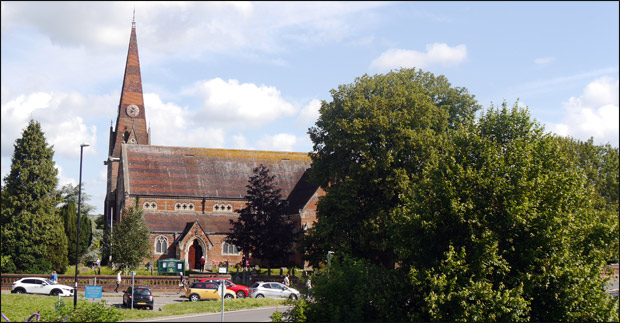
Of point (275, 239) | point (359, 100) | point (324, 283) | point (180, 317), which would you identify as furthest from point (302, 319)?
point (275, 239)

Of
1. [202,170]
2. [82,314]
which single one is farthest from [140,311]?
[202,170]

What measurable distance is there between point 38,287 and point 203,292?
35.5ft

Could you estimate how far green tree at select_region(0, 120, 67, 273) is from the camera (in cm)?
4766

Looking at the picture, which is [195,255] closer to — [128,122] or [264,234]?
[264,234]

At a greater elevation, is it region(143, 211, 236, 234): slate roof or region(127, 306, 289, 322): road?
region(143, 211, 236, 234): slate roof

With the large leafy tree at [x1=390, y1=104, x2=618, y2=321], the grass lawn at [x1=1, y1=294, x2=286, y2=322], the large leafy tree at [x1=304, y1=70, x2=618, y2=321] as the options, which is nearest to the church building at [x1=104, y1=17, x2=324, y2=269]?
the grass lawn at [x1=1, y1=294, x2=286, y2=322]

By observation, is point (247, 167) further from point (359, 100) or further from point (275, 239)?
point (359, 100)

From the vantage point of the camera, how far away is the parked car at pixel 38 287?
3759cm

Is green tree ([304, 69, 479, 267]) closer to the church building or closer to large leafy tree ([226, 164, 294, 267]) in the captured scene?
large leafy tree ([226, 164, 294, 267])

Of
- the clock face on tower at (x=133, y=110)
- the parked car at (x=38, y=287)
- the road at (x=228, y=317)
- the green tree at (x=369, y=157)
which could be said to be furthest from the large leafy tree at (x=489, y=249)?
the clock face on tower at (x=133, y=110)

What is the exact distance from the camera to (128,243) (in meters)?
47.8

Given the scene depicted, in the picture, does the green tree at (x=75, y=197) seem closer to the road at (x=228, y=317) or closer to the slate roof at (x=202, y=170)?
the slate roof at (x=202, y=170)

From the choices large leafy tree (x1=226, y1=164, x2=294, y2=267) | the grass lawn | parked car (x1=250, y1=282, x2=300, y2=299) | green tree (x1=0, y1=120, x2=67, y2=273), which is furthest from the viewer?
large leafy tree (x1=226, y1=164, x2=294, y2=267)

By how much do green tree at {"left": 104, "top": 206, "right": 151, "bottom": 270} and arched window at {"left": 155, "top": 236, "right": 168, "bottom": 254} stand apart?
1243cm
